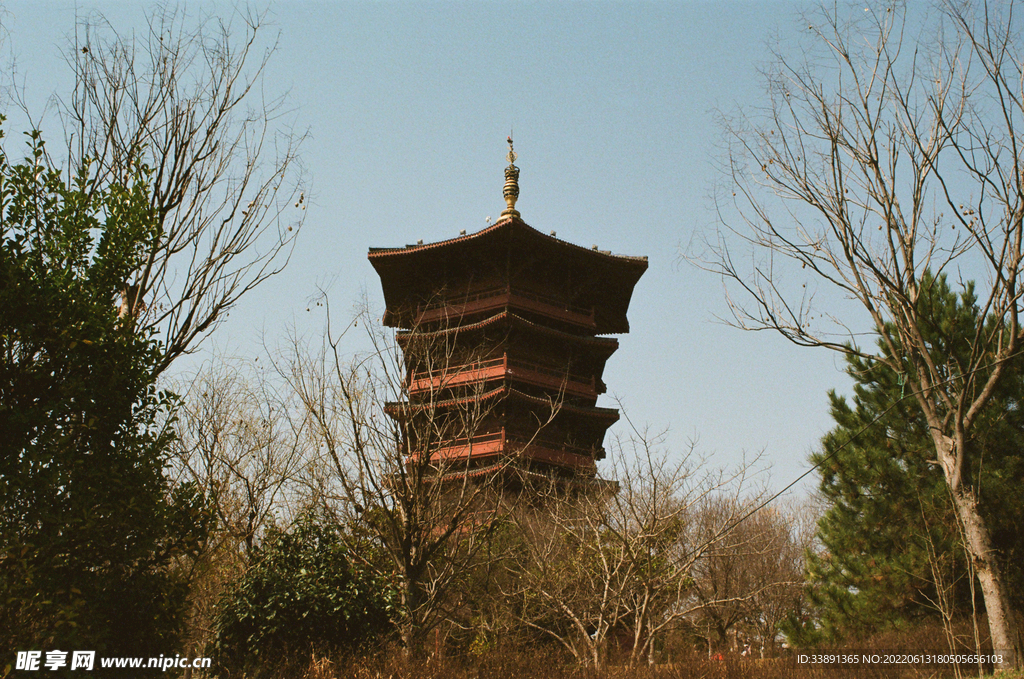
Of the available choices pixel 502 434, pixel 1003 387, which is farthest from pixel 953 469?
pixel 502 434

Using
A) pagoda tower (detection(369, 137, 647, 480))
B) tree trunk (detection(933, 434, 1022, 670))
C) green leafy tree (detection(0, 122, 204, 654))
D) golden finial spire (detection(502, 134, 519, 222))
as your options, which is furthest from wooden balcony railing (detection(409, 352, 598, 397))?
green leafy tree (detection(0, 122, 204, 654))

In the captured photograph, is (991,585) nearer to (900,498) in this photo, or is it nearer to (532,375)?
(900,498)

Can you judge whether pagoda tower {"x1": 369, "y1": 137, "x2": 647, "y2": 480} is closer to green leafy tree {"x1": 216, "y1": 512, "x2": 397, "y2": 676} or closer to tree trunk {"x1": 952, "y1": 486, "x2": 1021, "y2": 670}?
green leafy tree {"x1": 216, "y1": 512, "x2": 397, "y2": 676}

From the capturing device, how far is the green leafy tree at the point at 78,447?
414cm

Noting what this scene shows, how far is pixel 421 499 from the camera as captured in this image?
7.64m

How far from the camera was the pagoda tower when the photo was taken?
1719cm

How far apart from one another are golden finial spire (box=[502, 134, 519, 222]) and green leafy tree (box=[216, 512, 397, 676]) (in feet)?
41.3

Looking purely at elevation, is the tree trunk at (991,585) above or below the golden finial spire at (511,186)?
below

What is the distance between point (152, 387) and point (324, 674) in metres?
2.84

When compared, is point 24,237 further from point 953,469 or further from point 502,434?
point 502,434

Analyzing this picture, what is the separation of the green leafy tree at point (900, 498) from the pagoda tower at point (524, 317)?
6343 mm

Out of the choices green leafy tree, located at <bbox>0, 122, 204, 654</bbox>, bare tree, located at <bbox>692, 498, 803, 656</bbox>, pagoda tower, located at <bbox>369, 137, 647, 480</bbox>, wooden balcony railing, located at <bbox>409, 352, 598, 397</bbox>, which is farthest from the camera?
bare tree, located at <bbox>692, 498, 803, 656</bbox>

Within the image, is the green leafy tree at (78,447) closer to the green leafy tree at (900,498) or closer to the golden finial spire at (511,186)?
the green leafy tree at (900,498)

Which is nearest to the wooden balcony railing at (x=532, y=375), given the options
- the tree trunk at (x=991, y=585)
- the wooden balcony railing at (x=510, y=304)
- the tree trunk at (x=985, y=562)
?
the wooden balcony railing at (x=510, y=304)
